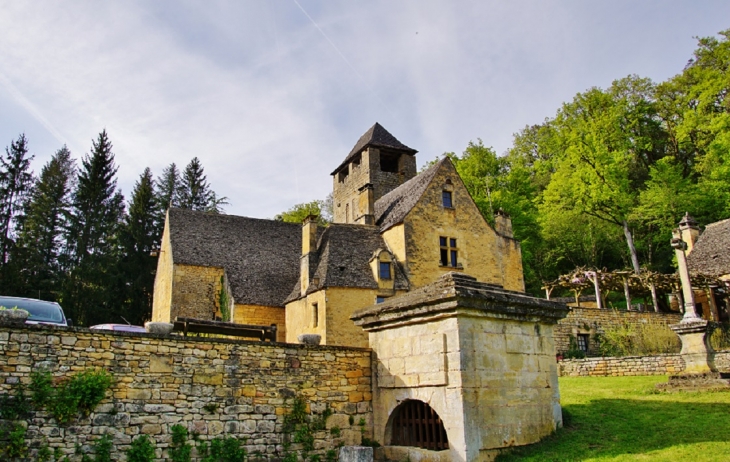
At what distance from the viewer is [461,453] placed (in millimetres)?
8227

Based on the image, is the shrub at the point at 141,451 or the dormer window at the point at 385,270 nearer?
the shrub at the point at 141,451

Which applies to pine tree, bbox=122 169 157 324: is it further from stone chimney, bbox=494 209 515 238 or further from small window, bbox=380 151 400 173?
stone chimney, bbox=494 209 515 238

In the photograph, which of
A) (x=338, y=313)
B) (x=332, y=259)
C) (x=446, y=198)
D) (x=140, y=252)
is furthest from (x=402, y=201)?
(x=140, y=252)

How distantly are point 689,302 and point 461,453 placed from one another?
10538 mm

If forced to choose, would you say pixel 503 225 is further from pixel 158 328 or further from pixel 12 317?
pixel 12 317

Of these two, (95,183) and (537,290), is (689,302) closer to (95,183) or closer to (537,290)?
(537,290)

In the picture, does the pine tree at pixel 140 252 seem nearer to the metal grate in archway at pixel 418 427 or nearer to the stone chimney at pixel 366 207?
the stone chimney at pixel 366 207

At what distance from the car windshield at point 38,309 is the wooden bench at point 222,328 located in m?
2.78

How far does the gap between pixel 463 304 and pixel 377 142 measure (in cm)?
3107

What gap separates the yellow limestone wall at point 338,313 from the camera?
2284cm

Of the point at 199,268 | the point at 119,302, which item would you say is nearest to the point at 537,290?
the point at 199,268

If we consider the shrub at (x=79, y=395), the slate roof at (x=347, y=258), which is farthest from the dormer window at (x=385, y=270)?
the shrub at (x=79, y=395)

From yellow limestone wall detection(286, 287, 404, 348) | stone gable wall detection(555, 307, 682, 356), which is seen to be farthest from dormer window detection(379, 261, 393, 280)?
stone gable wall detection(555, 307, 682, 356)

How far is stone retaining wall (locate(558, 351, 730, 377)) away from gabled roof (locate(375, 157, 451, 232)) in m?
9.87
